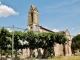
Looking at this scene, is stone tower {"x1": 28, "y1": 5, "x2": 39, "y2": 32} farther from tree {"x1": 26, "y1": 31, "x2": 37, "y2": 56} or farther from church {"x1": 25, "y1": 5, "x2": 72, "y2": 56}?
tree {"x1": 26, "y1": 31, "x2": 37, "y2": 56}

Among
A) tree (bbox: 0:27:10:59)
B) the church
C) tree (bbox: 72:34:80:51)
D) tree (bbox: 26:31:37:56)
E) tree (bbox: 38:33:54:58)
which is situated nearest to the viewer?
tree (bbox: 0:27:10:59)

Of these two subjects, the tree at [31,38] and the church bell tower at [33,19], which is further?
the church bell tower at [33,19]

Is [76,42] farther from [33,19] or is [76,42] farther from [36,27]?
[33,19]

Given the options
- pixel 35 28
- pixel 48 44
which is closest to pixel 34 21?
pixel 35 28

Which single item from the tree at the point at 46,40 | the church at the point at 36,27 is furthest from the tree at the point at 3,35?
the church at the point at 36,27

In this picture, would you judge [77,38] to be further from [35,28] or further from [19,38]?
[19,38]

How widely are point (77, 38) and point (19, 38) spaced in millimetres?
32405

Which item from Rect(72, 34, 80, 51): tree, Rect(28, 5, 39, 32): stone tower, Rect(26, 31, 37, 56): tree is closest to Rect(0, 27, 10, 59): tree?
Rect(26, 31, 37, 56): tree

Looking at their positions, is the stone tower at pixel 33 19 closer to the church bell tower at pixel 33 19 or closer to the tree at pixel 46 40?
the church bell tower at pixel 33 19

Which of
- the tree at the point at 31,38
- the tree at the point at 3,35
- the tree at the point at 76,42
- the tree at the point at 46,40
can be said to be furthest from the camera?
the tree at the point at 76,42

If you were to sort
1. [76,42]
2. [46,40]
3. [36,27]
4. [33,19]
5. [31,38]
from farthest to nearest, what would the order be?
1. [76,42]
2. [33,19]
3. [36,27]
4. [46,40]
5. [31,38]

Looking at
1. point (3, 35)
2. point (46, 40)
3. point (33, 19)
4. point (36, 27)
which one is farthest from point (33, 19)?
point (3, 35)

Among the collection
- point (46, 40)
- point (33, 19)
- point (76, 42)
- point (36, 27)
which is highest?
point (33, 19)

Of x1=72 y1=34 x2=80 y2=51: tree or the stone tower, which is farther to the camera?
x1=72 y1=34 x2=80 y2=51: tree
